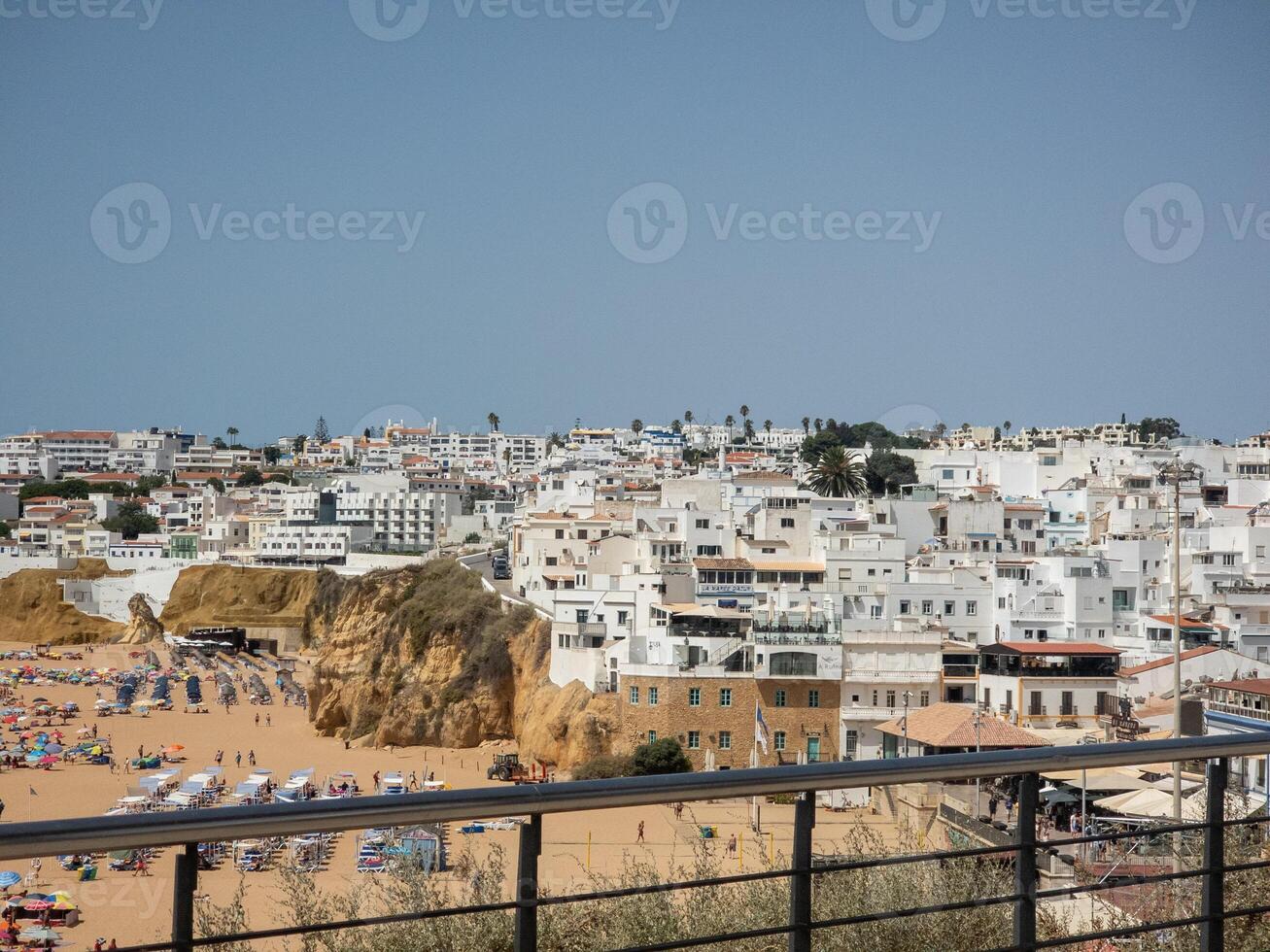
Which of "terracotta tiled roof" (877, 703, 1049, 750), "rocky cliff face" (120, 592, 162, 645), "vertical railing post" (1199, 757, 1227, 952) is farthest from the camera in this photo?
"rocky cliff face" (120, 592, 162, 645)

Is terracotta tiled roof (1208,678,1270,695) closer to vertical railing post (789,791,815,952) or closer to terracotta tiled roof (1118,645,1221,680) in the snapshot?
terracotta tiled roof (1118,645,1221,680)

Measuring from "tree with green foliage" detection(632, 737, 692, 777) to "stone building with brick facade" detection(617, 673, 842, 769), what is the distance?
48cm

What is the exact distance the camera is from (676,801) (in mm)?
2562

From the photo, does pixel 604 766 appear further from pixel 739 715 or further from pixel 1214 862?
pixel 1214 862

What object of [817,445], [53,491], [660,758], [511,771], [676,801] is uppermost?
[817,445]

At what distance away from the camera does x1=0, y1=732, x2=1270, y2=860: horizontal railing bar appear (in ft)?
7.18

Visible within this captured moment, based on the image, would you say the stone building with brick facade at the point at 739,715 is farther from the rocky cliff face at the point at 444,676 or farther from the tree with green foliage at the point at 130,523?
the tree with green foliage at the point at 130,523

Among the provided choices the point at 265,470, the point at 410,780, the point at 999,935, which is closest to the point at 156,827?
Result: the point at 999,935

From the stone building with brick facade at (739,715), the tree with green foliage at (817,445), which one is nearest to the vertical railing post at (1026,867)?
the stone building with brick facade at (739,715)

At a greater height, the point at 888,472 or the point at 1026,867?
the point at 888,472

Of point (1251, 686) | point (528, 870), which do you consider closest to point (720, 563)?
point (1251, 686)

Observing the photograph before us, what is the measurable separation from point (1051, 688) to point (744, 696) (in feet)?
19.9

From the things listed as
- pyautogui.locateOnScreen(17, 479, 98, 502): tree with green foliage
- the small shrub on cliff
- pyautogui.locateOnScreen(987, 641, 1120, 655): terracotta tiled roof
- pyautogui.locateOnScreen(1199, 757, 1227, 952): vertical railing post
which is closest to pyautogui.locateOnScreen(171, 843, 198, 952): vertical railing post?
pyautogui.locateOnScreen(1199, 757, 1227, 952): vertical railing post

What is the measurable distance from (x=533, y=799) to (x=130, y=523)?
8712 centimetres
